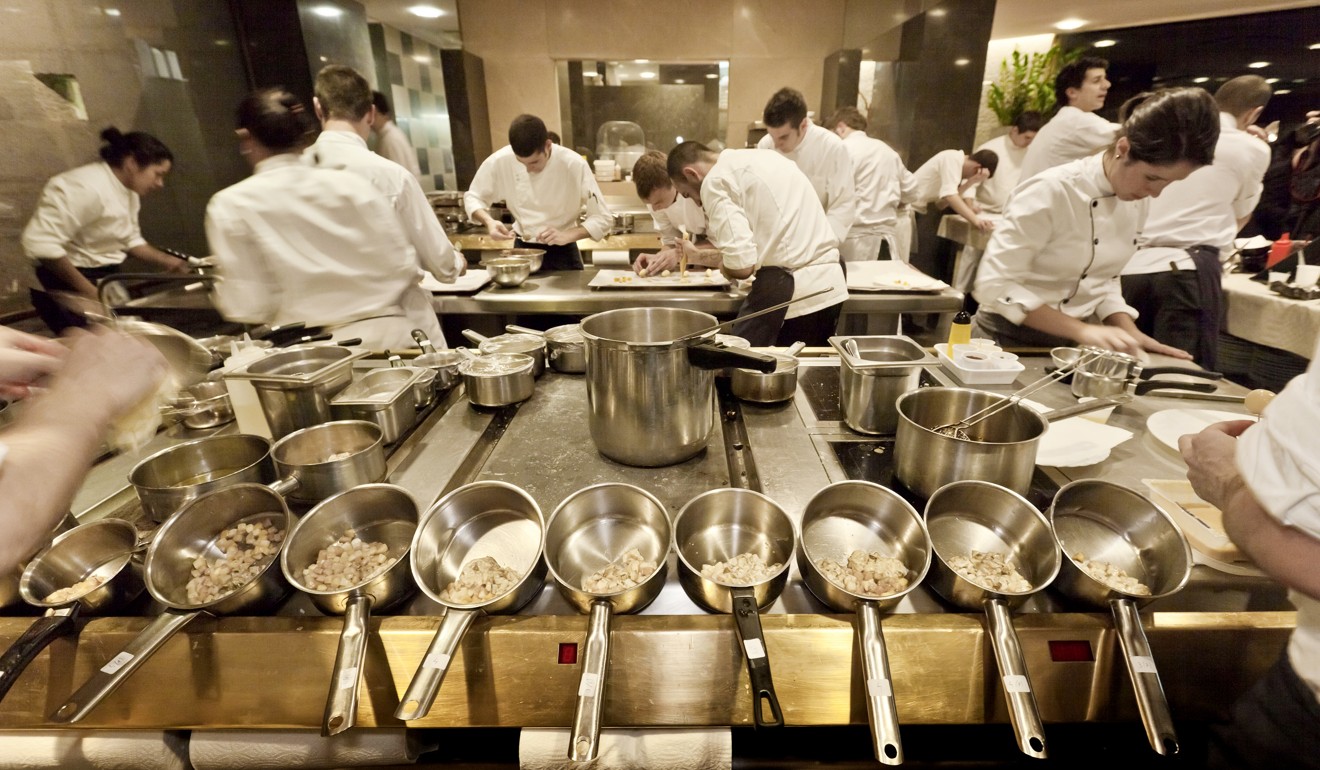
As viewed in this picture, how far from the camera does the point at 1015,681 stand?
0.81 metres

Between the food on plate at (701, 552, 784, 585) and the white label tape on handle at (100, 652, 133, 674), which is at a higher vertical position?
the white label tape on handle at (100, 652, 133, 674)

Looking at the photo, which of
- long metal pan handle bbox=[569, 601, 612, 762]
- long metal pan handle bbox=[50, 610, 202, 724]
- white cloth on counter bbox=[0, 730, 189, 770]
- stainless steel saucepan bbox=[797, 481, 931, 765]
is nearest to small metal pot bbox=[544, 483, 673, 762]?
Answer: long metal pan handle bbox=[569, 601, 612, 762]

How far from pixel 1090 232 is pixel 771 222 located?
1.46 metres

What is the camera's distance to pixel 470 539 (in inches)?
47.7

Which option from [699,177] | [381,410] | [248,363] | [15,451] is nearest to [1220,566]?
[381,410]

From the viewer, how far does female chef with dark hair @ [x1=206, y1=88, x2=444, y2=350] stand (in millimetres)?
1891

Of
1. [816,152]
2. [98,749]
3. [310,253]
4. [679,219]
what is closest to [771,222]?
[679,219]

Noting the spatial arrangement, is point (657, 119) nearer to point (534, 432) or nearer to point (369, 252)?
point (369, 252)

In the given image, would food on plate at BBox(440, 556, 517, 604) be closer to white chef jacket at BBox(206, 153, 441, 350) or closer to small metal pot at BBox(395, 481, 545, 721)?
small metal pot at BBox(395, 481, 545, 721)

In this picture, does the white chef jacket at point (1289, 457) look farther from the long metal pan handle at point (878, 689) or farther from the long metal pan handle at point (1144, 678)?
the long metal pan handle at point (878, 689)

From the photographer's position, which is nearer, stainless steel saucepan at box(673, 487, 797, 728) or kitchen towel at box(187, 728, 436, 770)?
stainless steel saucepan at box(673, 487, 797, 728)

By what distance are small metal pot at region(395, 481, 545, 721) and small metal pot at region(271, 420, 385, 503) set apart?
25 cm

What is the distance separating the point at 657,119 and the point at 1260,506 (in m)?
7.06

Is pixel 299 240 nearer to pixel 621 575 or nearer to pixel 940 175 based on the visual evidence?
pixel 621 575
